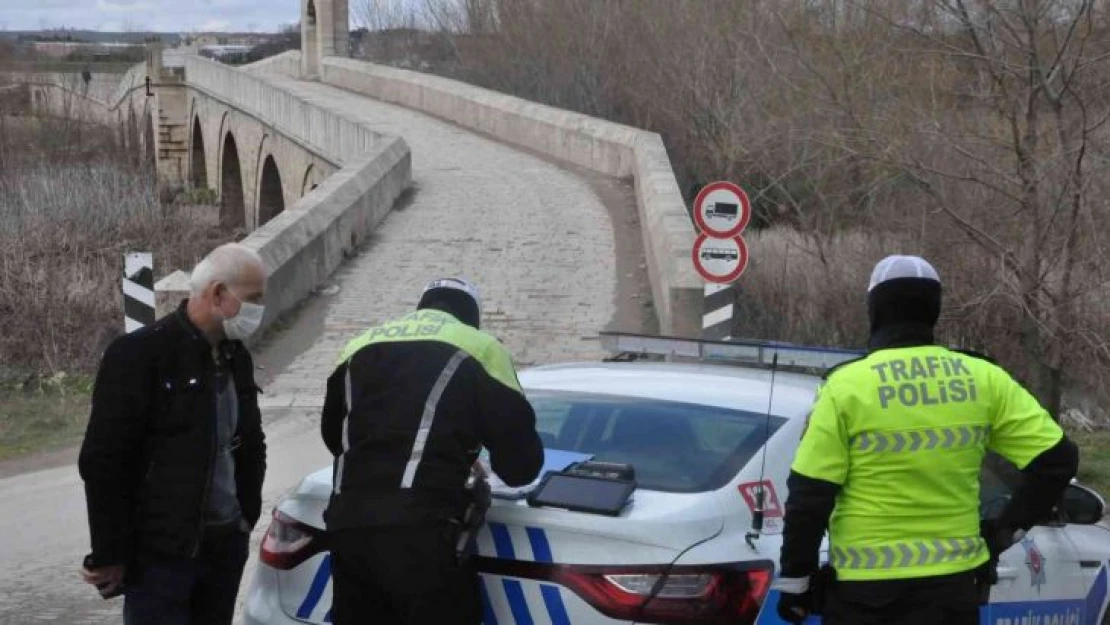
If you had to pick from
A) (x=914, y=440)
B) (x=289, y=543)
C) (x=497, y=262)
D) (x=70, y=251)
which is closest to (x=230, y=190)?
(x=70, y=251)

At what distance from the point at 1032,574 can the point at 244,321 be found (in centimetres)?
264

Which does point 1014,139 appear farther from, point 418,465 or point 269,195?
point 269,195

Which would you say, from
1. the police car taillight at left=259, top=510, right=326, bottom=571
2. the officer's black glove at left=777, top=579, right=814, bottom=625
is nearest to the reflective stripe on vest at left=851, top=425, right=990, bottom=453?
the officer's black glove at left=777, top=579, right=814, bottom=625

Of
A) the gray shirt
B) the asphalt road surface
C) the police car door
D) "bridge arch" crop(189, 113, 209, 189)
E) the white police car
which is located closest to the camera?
the white police car

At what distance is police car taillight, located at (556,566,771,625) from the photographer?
12.8 ft

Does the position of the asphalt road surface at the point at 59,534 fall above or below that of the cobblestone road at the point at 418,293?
above

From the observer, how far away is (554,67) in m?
38.3

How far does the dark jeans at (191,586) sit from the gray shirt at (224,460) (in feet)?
0.16

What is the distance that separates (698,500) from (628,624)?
427mm

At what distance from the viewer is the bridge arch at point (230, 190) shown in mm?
51094

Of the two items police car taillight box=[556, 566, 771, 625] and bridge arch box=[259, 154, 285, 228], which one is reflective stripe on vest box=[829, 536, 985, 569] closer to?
police car taillight box=[556, 566, 771, 625]

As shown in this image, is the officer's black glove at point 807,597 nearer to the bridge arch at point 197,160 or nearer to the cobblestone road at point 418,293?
the cobblestone road at point 418,293

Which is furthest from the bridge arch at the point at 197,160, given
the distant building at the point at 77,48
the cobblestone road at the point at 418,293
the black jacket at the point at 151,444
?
the distant building at the point at 77,48

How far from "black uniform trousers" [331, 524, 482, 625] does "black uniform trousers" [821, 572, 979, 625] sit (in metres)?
0.98
